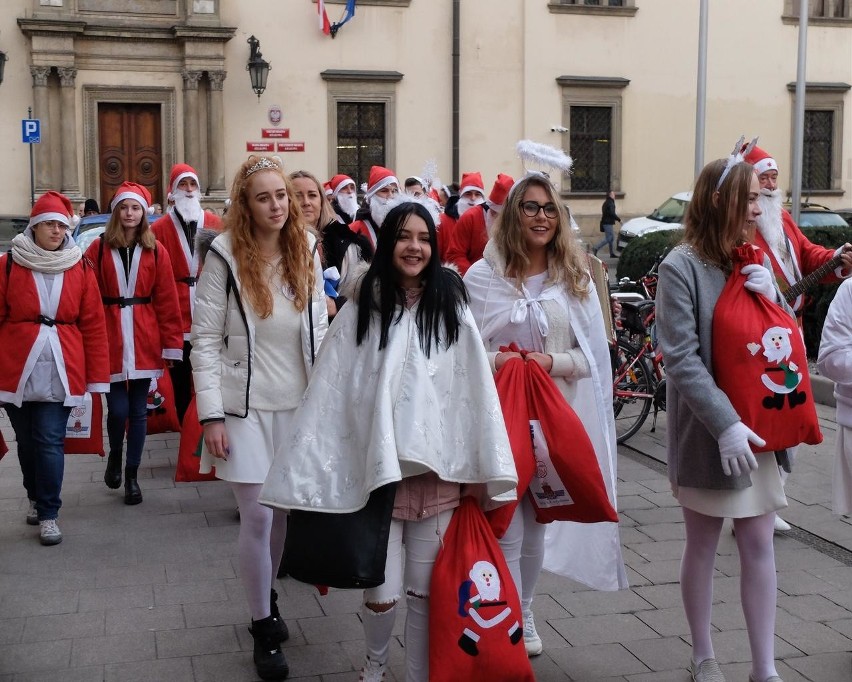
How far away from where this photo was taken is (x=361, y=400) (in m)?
3.75

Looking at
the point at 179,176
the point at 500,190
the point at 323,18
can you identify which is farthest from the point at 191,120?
the point at 500,190

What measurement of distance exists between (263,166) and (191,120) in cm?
2355

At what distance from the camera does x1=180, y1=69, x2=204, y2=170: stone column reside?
27375 mm

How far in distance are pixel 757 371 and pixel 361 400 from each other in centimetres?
128

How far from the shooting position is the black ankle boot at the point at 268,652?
4465 mm

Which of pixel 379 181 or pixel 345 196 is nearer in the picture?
pixel 379 181

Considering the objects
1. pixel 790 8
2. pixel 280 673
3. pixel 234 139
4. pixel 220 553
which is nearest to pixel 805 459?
pixel 220 553

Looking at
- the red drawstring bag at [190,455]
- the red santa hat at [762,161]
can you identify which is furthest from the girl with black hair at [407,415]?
the red santa hat at [762,161]

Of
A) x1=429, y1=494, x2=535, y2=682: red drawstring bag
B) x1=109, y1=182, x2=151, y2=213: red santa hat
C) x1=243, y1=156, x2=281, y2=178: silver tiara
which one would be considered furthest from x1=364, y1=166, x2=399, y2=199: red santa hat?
x1=429, y1=494, x2=535, y2=682: red drawstring bag

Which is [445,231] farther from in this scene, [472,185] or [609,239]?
[609,239]

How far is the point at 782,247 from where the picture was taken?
21.2 ft

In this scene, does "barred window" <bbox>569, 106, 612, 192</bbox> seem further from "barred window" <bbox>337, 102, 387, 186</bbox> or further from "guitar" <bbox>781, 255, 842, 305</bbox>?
"guitar" <bbox>781, 255, 842, 305</bbox>

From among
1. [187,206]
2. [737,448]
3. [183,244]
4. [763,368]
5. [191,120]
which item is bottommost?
[737,448]

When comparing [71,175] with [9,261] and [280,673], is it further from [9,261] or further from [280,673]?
[280,673]
